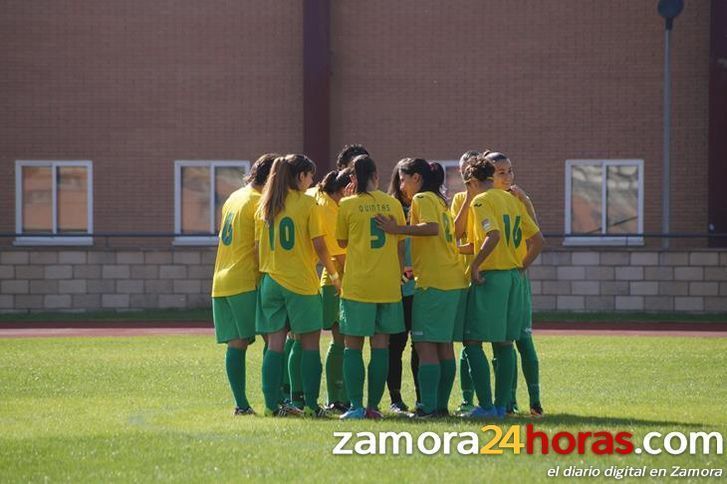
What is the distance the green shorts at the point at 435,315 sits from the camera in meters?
10.6

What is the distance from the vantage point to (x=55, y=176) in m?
26.7

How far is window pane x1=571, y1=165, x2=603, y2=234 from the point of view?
26.2m

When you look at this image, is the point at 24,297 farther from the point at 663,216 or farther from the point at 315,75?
the point at 663,216

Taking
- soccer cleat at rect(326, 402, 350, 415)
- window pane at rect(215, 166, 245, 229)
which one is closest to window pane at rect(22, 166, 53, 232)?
window pane at rect(215, 166, 245, 229)

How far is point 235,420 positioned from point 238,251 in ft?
4.69

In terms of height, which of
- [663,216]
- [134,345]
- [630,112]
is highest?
[630,112]

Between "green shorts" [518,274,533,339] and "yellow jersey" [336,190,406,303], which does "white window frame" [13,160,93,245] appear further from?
"green shorts" [518,274,533,339]

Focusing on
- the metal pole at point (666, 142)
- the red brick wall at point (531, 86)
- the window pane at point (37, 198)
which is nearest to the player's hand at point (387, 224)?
the metal pole at point (666, 142)

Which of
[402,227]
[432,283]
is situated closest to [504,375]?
[432,283]

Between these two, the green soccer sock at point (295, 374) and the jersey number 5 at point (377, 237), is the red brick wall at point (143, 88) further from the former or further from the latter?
the jersey number 5 at point (377, 237)

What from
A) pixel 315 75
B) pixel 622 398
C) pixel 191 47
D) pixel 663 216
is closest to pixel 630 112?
pixel 663 216

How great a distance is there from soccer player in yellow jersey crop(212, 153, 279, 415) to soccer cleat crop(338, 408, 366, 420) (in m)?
0.91

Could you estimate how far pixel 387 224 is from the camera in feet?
34.4

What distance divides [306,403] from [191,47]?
16622 mm
